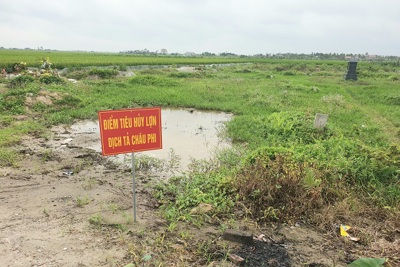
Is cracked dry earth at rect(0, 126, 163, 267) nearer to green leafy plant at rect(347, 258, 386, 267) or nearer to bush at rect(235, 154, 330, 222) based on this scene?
bush at rect(235, 154, 330, 222)

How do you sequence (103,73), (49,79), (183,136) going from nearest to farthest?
(183,136)
(49,79)
(103,73)

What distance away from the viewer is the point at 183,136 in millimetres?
7859

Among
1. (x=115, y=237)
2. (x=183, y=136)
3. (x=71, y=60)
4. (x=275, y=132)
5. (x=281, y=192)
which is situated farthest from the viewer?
(x=71, y=60)

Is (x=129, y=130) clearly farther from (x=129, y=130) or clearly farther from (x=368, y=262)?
(x=368, y=262)

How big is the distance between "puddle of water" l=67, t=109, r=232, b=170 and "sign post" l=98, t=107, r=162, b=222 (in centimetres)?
232

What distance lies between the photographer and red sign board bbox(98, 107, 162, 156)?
126 inches

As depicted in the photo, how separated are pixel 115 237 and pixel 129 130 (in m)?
1.22

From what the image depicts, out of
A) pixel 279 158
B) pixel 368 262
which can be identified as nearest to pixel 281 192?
pixel 279 158

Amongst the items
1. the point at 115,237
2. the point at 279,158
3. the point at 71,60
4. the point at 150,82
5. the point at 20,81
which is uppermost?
the point at 71,60

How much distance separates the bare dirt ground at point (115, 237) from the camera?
9.53ft

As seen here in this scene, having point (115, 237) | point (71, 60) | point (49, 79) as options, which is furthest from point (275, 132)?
point (71, 60)

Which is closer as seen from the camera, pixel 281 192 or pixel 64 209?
pixel 64 209

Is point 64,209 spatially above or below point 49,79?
below

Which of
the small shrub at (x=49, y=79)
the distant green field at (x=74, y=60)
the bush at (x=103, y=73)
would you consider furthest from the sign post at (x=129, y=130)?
the distant green field at (x=74, y=60)
